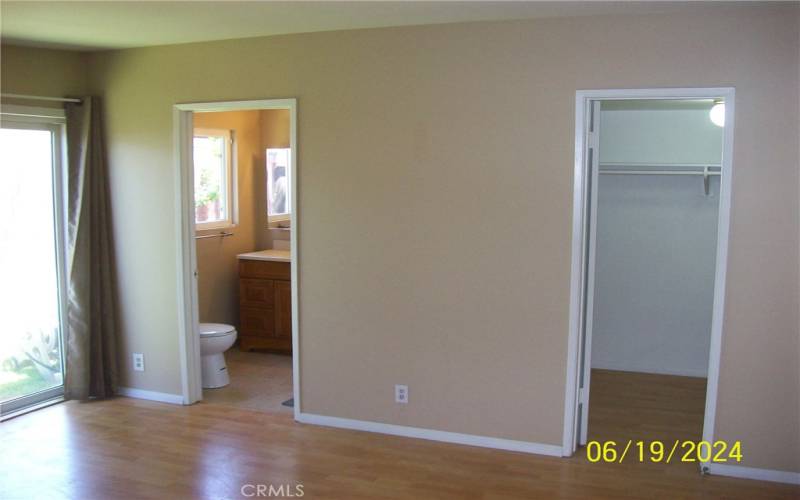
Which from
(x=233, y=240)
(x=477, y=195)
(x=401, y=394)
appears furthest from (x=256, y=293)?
(x=477, y=195)

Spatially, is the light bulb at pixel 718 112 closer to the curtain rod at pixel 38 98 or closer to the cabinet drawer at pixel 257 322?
the cabinet drawer at pixel 257 322

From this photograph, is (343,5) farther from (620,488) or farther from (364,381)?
(620,488)

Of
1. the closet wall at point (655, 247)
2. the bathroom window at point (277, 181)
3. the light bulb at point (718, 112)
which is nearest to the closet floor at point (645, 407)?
the closet wall at point (655, 247)

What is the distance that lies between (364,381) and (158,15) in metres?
2.28

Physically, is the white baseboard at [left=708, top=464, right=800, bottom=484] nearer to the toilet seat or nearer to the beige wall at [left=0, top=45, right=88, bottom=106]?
the toilet seat

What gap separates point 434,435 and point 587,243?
1375 mm

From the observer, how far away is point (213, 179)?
5848 millimetres

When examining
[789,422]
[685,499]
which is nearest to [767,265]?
[789,422]

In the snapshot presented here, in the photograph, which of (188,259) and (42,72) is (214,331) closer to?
(188,259)

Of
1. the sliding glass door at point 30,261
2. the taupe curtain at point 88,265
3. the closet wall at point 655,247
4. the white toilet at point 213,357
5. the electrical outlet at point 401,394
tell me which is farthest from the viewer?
the closet wall at point 655,247

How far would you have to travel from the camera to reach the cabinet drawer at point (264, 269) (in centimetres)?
562

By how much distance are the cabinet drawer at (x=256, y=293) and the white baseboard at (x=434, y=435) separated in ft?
5.54
